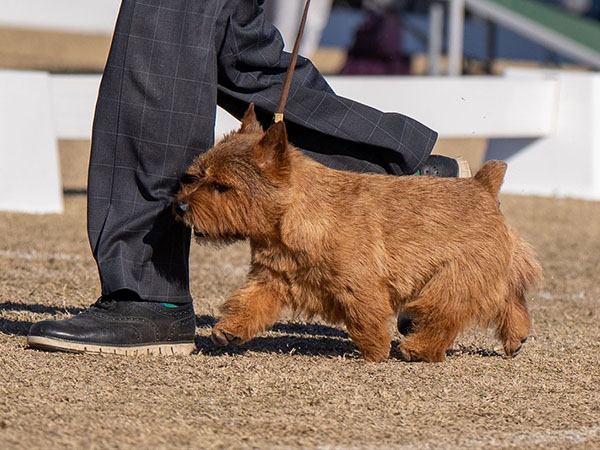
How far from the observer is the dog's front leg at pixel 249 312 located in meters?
3.95

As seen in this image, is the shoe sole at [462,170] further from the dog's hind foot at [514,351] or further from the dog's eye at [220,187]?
the dog's eye at [220,187]

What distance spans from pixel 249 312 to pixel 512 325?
1.14 metres

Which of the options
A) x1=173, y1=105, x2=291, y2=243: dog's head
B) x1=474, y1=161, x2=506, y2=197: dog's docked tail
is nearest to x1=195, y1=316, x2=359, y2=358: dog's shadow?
x1=173, y1=105, x2=291, y2=243: dog's head

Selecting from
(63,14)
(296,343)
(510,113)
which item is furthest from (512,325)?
(63,14)

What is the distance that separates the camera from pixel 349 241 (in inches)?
154

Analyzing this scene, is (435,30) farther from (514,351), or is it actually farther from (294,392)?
(294,392)

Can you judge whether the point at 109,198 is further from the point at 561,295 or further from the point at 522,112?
the point at 522,112

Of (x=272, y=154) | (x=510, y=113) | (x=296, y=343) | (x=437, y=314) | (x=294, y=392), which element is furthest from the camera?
(x=510, y=113)

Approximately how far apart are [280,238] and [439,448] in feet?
3.73

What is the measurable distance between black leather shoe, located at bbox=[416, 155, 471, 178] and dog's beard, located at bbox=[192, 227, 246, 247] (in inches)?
41.0

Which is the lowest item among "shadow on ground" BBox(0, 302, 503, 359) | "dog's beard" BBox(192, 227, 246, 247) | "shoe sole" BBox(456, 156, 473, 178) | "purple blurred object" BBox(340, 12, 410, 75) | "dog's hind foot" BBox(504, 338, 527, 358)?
"purple blurred object" BBox(340, 12, 410, 75)

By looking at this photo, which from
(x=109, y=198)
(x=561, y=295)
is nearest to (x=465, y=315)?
(x=109, y=198)

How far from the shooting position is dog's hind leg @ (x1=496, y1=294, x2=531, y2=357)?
4.27m

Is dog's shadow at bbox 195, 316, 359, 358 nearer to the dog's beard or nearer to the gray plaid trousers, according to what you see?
the gray plaid trousers
